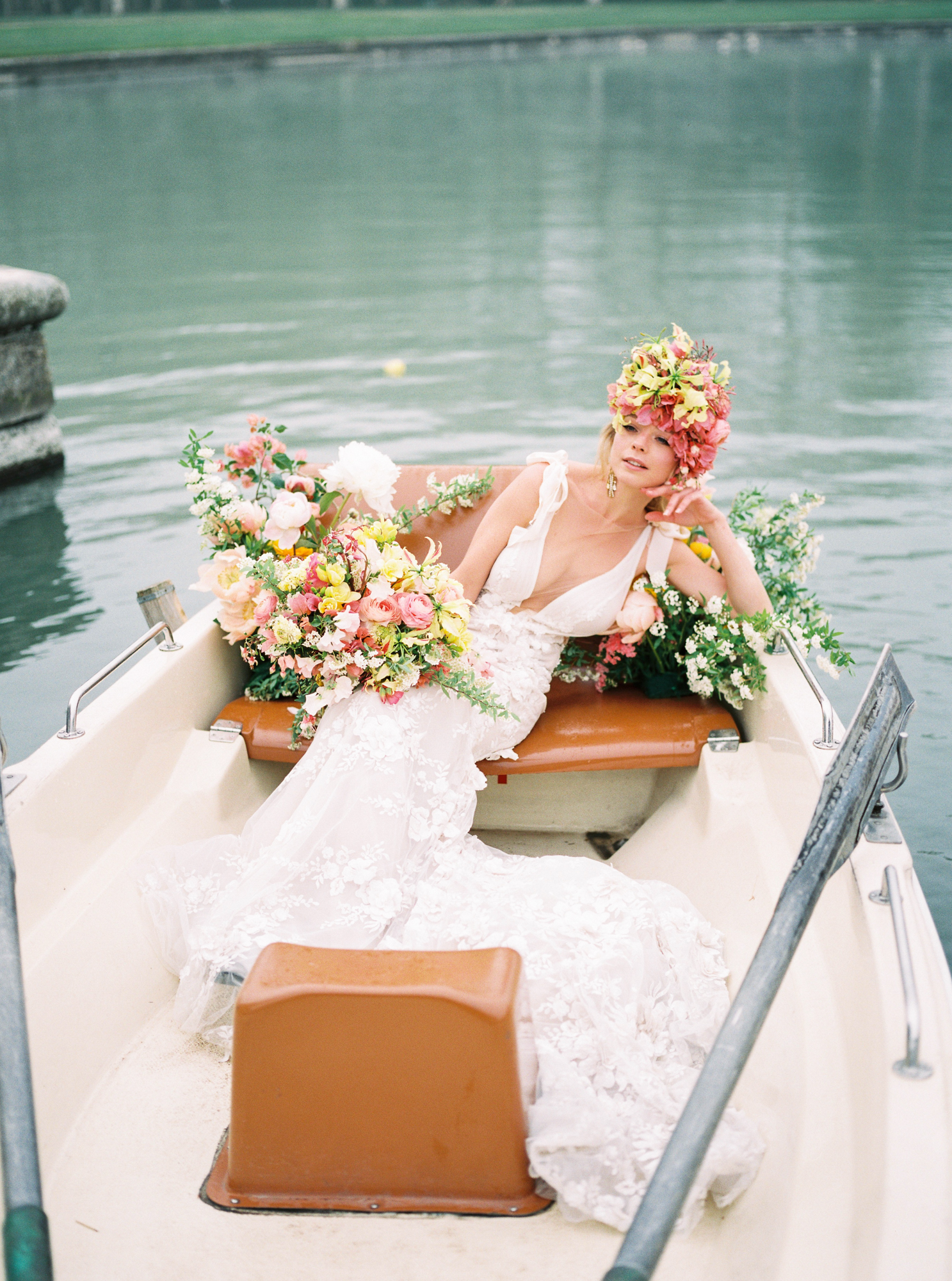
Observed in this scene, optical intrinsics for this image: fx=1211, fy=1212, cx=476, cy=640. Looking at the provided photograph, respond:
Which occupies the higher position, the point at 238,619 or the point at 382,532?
the point at 382,532

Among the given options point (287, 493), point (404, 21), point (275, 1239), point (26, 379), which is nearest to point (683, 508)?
point (287, 493)

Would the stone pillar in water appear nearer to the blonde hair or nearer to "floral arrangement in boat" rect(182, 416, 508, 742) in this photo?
"floral arrangement in boat" rect(182, 416, 508, 742)

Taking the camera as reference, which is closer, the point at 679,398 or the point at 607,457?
the point at 679,398

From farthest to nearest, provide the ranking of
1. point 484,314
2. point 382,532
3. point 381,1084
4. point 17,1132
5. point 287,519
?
point 484,314
point 287,519
point 382,532
point 381,1084
point 17,1132

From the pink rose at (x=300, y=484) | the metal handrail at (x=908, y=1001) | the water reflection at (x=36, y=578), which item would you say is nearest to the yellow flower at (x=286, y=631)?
the pink rose at (x=300, y=484)

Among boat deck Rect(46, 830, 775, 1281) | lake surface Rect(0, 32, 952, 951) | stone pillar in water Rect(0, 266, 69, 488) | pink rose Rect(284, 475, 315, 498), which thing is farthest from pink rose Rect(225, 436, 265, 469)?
stone pillar in water Rect(0, 266, 69, 488)

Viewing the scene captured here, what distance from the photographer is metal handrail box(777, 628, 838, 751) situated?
2.66 m

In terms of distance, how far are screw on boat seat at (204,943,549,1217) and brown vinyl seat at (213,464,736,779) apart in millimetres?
1078

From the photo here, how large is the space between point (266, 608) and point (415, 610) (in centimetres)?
38

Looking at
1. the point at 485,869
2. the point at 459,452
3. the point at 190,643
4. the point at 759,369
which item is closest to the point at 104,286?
the point at 459,452

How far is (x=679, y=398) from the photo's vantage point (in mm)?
2859

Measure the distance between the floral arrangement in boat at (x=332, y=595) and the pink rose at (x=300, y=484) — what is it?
2.4 inches

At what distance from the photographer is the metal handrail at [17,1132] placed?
144cm

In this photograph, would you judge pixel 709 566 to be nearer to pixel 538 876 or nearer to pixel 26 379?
pixel 538 876
